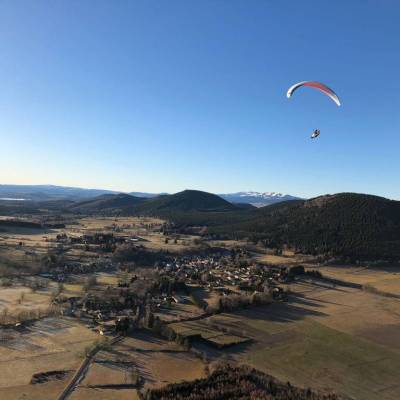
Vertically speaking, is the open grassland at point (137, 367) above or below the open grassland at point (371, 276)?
below

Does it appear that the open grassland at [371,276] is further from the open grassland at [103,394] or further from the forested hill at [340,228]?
the open grassland at [103,394]

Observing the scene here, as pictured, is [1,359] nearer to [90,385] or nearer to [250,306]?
[90,385]

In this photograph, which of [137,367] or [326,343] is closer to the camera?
[137,367]

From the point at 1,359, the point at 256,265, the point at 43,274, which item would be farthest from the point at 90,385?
the point at 256,265

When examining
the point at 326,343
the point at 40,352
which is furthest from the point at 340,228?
the point at 40,352

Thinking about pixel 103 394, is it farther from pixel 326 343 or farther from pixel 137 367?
pixel 326 343

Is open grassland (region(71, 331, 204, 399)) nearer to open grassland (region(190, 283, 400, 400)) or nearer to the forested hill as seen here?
open grassland (region(190, 283, 400, 400))

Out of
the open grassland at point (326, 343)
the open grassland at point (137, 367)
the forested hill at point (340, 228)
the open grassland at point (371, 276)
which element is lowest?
the open grassland at point (137, 367)

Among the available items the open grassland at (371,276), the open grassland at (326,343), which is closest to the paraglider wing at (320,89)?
the open grassland at (326,343)
